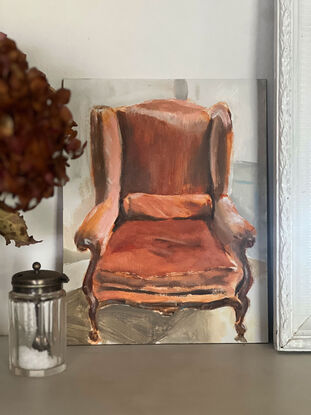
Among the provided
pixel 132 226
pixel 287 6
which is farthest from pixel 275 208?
pixel 287 6

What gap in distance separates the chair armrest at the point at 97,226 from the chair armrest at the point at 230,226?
9.1 inches

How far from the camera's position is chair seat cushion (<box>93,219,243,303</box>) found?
43.7 inches

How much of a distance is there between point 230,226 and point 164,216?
0.50ft

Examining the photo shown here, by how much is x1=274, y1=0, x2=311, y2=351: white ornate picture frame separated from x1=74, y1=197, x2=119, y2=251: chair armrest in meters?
0.37

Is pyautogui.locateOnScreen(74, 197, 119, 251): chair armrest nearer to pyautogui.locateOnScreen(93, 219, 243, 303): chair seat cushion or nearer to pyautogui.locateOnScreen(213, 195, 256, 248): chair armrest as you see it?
pyautogui.locateOnScreen(93, 219, 243, 303): chair seat cushion

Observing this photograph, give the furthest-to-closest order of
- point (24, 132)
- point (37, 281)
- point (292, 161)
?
point (292, 161) → point (37, 281) → point (24, 132)

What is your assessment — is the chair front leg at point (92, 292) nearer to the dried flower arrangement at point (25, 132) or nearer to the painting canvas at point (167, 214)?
the painting canvas at point (167, 214)

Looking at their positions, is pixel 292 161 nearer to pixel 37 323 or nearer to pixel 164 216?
pixel 164 216

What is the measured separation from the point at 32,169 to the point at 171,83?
1.83ft

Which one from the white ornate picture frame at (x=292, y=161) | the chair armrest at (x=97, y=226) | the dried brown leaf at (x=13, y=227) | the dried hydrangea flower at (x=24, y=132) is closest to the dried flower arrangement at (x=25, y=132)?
the dried hydrangea flower at (x=24, y=132)

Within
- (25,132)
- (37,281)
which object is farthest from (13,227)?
(25,132)

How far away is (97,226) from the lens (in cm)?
112

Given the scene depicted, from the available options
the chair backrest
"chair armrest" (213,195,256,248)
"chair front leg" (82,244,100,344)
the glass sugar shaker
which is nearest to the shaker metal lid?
the glass sugar shaker

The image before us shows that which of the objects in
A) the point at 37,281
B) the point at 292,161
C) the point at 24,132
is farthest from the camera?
the point at 292,161
